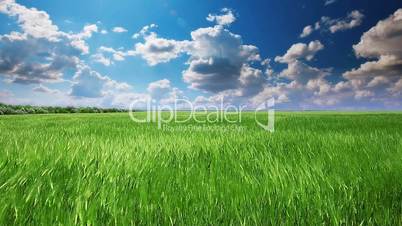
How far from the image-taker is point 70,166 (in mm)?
2639

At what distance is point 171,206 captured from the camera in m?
1.79

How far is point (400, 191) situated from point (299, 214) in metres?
1.03

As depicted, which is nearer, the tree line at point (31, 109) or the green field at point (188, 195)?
the green field at point (188, 195)

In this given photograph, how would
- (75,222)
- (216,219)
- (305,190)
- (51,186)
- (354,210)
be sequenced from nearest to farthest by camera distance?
(75,222)
(216,219)
(354,210)
(51,186)
(305,190)

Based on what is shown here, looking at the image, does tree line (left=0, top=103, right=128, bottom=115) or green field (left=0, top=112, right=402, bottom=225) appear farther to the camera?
tree line (left=0, top=103, right=128, bottom=115)

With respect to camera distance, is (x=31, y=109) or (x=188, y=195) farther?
(x=31, y=109)

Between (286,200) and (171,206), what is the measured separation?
733 mm

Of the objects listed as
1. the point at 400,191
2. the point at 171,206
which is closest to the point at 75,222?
the point at 171,206

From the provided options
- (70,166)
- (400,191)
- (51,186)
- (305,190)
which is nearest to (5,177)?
(70,166)

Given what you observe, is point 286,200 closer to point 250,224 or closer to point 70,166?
point 250,224

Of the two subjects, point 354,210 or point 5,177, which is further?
point 5,177

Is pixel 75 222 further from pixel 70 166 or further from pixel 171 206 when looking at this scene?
pixel 70 166

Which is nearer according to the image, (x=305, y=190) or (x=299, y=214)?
(x=299, y=214)

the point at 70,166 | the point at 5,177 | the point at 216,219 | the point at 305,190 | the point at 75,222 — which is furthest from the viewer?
the point at 70,166
